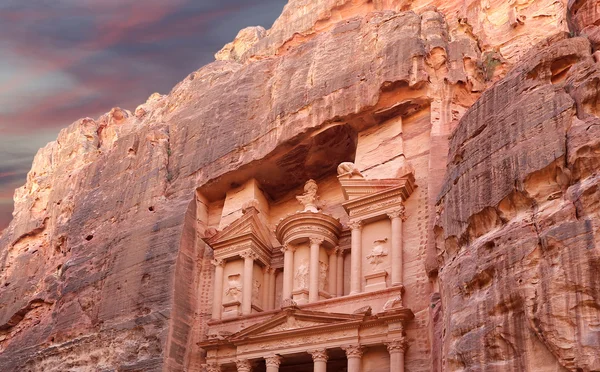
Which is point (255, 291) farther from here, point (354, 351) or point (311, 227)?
point (354, 351)

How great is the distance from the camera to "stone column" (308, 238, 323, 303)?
18.3m

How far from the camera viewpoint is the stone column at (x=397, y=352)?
15.6 metres

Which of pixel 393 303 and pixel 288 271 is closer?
pixel 393 303

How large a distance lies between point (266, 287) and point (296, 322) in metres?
3.04

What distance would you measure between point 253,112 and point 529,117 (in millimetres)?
10819

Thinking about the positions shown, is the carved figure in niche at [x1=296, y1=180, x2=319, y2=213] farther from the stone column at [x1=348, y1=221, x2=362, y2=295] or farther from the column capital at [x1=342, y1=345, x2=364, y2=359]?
the column capital at [x1=342, y1=345, x2=364, y2=359]

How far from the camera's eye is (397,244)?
1723 centimetres

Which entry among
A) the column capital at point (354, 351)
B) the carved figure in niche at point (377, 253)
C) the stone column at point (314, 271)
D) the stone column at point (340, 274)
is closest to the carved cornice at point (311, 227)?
the stone column at point (314, 271)

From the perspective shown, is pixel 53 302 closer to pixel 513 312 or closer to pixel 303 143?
Result: pixel 303 143

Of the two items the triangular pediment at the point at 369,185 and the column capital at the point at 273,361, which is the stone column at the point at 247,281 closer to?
the column capital at the point at 273,361

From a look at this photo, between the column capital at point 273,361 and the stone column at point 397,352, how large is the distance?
109 inches

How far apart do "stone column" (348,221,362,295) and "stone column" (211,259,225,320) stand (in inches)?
147

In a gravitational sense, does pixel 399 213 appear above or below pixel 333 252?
above

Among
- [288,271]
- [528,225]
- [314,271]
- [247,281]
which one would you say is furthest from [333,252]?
[528,225]
